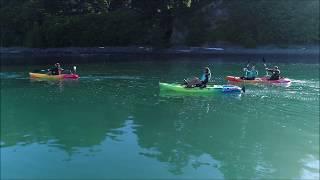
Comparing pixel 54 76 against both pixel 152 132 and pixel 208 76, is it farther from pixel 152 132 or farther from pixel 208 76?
pixel 152 132

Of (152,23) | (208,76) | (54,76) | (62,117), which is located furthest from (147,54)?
(62,117)

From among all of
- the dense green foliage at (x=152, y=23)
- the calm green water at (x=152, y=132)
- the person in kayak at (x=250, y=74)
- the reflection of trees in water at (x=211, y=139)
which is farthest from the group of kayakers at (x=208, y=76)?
the dense green foliage at (x=152, y=23)

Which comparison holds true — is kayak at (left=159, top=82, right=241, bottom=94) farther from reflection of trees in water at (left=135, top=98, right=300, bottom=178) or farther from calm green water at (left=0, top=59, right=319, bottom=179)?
reflection of trees in water at (left=135, top=98, right=300, bottom=178)

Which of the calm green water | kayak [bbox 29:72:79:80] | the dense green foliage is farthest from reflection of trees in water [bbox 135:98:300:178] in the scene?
the dense green foliage

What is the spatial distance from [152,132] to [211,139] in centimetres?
297

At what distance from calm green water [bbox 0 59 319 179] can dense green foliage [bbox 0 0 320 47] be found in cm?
3643

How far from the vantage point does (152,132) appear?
23.1m

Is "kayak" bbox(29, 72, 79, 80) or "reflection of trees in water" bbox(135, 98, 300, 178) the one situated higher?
"kayak" bbox(29, 72, 79, 80)

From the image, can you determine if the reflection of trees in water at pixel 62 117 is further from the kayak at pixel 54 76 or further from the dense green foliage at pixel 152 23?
the dense green foliage at pixel 152 23

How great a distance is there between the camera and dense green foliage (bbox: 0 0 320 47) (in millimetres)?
74375

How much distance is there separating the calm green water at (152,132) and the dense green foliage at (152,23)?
3643cm

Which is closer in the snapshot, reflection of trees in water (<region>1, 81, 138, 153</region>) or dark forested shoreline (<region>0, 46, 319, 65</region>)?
reflection of trees in water (<region>1, 81, 138, 153</region>)

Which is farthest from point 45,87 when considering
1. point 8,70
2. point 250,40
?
point 250,40

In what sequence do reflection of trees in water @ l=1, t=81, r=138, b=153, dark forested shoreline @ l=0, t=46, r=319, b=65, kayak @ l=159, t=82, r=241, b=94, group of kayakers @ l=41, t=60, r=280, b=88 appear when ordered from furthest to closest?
dark forested shoreline @ l=0, t=46, r=319, b=65 → group of kayakers @ l=41, t=60, r=280, b=88 → kayak @ l=159, t=82, r=241, b=94 → reflection of trees in water @ l=1, t=81, r=138, b=153
